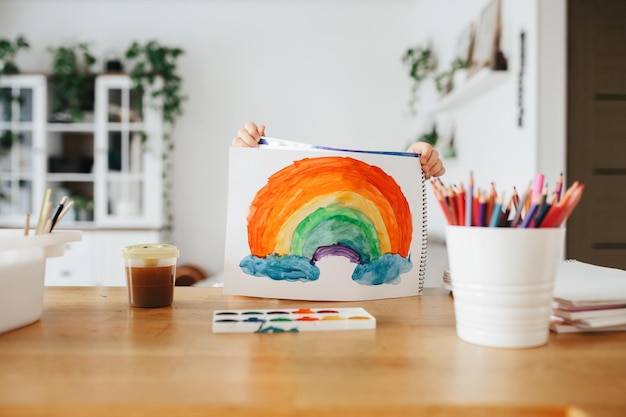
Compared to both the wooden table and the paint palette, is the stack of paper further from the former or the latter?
the paint palette

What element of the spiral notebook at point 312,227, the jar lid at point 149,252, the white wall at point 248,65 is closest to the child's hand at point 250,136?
the spiral notebook at point 312,227

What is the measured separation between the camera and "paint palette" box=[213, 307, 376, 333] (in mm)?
708

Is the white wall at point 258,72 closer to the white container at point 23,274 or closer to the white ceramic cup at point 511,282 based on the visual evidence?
the white container at point 23,274

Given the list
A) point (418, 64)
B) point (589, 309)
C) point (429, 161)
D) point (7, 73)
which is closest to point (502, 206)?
point (589, 309)

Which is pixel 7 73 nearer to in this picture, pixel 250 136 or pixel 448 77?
pixel 448 77

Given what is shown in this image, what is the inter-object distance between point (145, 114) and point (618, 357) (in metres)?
3.66

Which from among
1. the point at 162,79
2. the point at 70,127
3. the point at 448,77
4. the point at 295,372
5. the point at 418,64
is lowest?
the point at 295,372

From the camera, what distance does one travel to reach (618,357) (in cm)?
61

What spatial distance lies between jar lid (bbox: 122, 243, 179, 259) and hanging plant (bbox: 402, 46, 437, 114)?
3097 millimetres

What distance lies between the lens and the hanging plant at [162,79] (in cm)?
383

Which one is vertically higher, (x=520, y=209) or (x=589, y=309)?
(x=520, y=209)

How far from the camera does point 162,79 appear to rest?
3.87 m

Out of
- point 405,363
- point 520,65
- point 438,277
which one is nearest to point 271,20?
point 520,65

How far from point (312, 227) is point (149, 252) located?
0.89 feet
